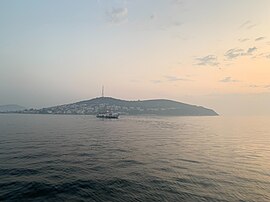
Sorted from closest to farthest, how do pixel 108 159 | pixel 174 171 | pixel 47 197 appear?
pixel 47 197 < pixel 174 171 < pixel 108 159

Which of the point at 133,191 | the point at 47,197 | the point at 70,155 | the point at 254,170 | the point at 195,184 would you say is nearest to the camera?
the point at 47,197

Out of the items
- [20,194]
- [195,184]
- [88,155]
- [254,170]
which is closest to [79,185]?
[20,194]

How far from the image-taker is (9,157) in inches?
1430

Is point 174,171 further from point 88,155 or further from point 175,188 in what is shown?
point 88,155

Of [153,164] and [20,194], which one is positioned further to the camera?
[153,164]

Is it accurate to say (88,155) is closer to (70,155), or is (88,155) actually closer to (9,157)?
(70,155)

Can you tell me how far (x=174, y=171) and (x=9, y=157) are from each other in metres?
26.3

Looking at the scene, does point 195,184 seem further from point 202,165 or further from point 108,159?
point 108,159

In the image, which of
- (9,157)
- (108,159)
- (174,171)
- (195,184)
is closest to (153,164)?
(174,171)

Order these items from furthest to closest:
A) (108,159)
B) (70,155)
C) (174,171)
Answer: (70,155) < (108,159) < (174,171)

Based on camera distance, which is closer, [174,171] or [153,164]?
[174,171]

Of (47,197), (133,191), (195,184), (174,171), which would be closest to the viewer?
(47,197)

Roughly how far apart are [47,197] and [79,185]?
13.3ft

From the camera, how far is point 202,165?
1439 inches
